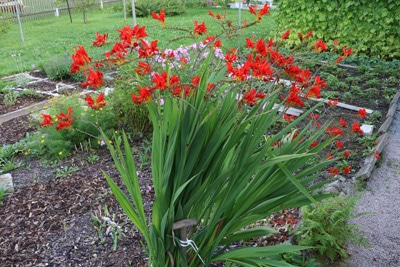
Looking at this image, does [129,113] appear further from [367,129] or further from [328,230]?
[367,129]

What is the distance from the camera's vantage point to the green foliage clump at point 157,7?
536 inches

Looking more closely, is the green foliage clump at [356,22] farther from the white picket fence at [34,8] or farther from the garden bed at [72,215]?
the white picket fence at [34,8]

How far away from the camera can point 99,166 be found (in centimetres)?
334

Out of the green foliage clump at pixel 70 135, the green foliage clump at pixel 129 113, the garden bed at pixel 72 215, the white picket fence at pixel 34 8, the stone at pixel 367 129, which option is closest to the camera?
the garden bed at pixel 72 215

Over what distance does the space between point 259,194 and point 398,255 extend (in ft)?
4.17

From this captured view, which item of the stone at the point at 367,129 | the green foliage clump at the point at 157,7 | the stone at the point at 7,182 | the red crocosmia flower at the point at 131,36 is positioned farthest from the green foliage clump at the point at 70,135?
the green foliage clump at the point at 157,7

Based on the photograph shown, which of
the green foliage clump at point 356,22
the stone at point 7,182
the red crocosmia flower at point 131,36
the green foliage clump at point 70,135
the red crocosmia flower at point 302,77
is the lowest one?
the stone at point 7,182

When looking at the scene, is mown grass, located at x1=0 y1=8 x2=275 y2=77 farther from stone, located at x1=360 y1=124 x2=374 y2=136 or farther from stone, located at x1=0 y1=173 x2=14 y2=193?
stone, located at x1=0 y1=173 x2=14 y2=193

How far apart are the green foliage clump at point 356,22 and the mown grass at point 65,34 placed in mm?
1068

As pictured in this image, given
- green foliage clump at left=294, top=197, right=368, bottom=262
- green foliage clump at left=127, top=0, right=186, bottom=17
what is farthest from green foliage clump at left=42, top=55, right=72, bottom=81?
green foliage clump at left=127, top=0, right=186, bottom=17

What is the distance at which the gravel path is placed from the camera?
2365 millimetres

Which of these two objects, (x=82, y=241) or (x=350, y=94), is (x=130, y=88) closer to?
(x=82, y=241)

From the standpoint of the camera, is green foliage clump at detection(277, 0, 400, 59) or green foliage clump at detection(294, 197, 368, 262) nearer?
green foliage clump at detection(294, 197, 368, 262)

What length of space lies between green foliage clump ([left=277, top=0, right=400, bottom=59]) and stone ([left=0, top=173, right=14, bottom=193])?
20.0ft
